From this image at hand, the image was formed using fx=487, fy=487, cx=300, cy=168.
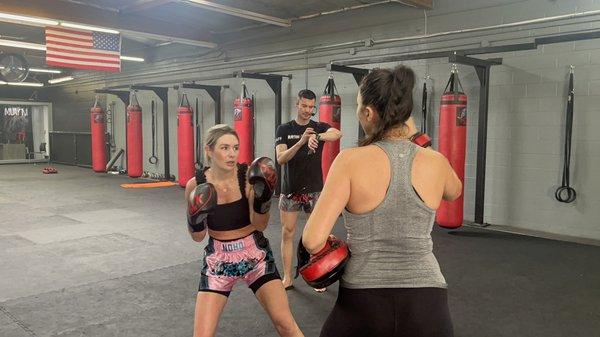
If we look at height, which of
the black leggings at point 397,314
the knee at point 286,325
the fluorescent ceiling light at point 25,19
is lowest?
the knee at point 286,325

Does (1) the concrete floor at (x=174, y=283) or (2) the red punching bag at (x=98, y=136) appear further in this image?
(2) the red punching bag at (x=98, y=136)

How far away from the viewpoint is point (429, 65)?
6.21 m

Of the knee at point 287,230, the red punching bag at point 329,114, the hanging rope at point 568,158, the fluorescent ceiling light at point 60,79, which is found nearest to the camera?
the knee at point 287,230

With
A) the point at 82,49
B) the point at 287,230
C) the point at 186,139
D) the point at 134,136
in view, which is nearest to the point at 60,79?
the point at 134,136

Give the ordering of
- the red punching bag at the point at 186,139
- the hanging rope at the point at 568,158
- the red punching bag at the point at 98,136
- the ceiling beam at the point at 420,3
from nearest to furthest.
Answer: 1. the hanging rope at the point at 568,158
2. the ceiling beam at the point at 420,3
3. the red punching bag at the point at 186,139
4. the red punching bag at the point at 98,136

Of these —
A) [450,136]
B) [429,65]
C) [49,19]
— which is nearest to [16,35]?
[49,19]

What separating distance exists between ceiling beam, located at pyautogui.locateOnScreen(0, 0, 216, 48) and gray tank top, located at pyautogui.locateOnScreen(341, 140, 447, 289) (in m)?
6.26

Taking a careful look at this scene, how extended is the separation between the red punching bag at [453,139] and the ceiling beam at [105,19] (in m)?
4.69

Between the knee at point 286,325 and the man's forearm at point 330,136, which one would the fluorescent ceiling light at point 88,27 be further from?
the knee at point 286,325

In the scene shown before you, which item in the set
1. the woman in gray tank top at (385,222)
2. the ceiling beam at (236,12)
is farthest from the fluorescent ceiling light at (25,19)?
the woman in gray tank top at (385,222)

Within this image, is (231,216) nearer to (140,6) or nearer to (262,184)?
(262,184)

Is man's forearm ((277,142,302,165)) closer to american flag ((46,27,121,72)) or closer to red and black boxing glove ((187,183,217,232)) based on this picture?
red and black boxing glove ((187,183,217,232))

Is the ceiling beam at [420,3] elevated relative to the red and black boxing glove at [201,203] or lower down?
elevated

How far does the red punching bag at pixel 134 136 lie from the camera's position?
9766mm
